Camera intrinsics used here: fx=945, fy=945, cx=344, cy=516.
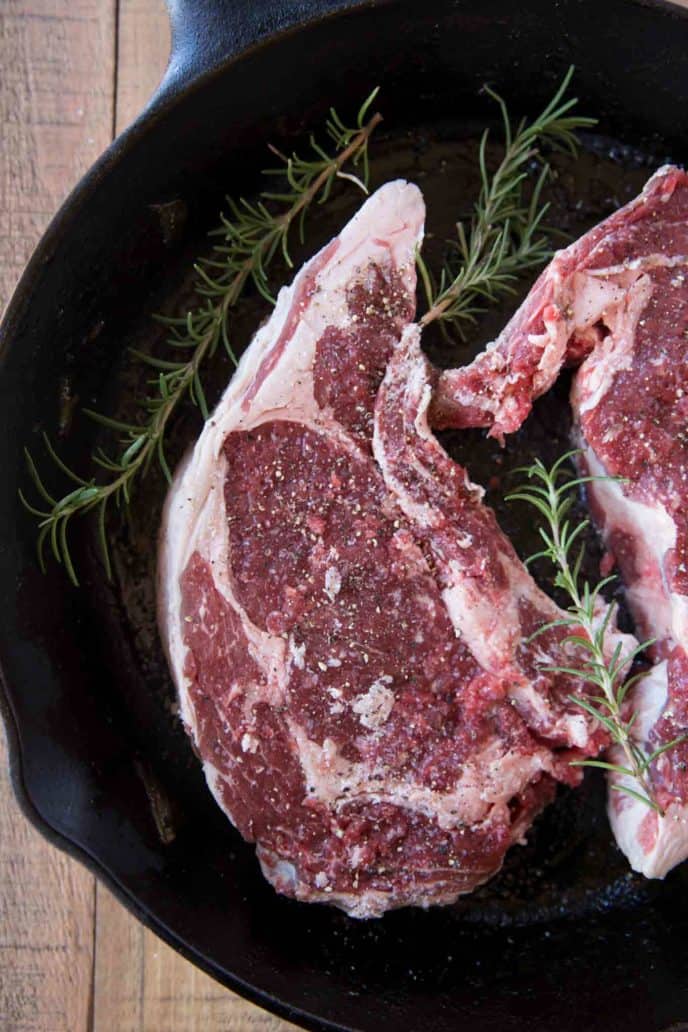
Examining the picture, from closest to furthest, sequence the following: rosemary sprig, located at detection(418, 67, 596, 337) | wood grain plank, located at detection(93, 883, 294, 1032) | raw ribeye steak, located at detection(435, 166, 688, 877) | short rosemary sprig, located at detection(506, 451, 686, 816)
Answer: short rosemary sprig, located at detection(506, 451, 686, 816)
raw ribeye steak, located at detection(435, 166, 688, 877)
rosemary sprig, located at detection(418, 67, 596, 337)
wood grain plank, located at detection(93, 883, 294, 1032)

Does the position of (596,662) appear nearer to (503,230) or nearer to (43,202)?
(503,230)

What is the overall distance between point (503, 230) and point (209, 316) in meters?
0.64

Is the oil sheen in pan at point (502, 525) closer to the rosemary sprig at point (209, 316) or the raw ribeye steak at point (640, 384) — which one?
the rosemary sprig at point (209, 316)

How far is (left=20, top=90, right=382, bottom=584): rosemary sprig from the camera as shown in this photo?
1.86 m

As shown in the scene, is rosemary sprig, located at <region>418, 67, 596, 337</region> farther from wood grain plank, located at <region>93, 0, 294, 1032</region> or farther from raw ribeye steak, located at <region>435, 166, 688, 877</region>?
wood grain plank, located at <region>93, 0, 294, 1032</region>

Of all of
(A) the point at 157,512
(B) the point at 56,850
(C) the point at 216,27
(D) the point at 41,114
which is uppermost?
(C) the point at 216,27

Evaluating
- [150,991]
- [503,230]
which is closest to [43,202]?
[503,230]

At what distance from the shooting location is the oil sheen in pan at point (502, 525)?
2.05 metres

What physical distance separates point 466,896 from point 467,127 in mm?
1719

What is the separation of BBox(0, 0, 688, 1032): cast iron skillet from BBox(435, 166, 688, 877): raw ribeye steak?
25 centimetres

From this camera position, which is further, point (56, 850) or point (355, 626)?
point (56, 850)

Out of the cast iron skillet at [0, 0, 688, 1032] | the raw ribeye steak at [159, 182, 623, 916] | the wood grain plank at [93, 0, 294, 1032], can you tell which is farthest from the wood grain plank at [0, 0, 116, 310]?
the wood grain plank at [93, 0, 294, 1032]

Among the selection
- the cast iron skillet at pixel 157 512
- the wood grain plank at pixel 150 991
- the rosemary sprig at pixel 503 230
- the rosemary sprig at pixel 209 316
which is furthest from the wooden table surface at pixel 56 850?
the rosemary sprig at pixel 503 230

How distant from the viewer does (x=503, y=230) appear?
198 centimetres
